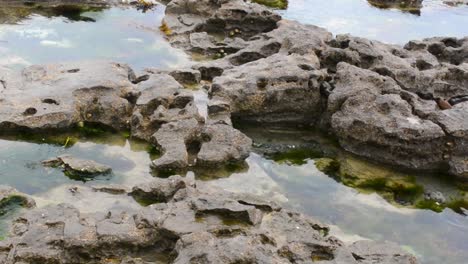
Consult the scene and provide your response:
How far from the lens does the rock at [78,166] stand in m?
10.3

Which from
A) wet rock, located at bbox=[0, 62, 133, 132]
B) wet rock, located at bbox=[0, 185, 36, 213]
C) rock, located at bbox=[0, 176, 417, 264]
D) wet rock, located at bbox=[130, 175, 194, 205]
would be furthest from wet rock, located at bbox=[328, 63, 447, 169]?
wet rock, located at bbox=[0, 185, 36, 213]

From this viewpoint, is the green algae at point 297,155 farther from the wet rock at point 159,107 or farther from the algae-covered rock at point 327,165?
the wet rock at point 159,107

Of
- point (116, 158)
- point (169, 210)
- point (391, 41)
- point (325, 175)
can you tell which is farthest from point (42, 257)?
point (391, 41)

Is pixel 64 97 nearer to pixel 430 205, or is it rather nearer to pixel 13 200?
pixel 13 200

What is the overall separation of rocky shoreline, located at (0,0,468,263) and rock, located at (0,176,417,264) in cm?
2

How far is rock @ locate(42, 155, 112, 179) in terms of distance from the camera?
10.3m

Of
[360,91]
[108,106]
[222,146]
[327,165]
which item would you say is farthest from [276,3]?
[222,146]

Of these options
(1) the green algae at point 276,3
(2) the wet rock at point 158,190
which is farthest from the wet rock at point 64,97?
(1) the green algae at point 276,3

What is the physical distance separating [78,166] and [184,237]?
3.24 m

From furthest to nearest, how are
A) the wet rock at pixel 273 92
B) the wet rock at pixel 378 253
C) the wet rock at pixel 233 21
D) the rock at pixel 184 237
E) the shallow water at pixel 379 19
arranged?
the shallow water at pixel 379 19 → the wet rock at pixel 233 21 → the wet rock at pixel 273 92 → the wet rock at pixel 378 253 → the rock at pixel 184 237

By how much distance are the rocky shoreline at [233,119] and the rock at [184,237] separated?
18 mm

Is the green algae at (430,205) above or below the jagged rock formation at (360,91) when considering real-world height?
below

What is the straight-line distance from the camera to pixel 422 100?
12758 millimetres

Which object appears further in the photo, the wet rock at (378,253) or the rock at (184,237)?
the wet rock at (378,253)
